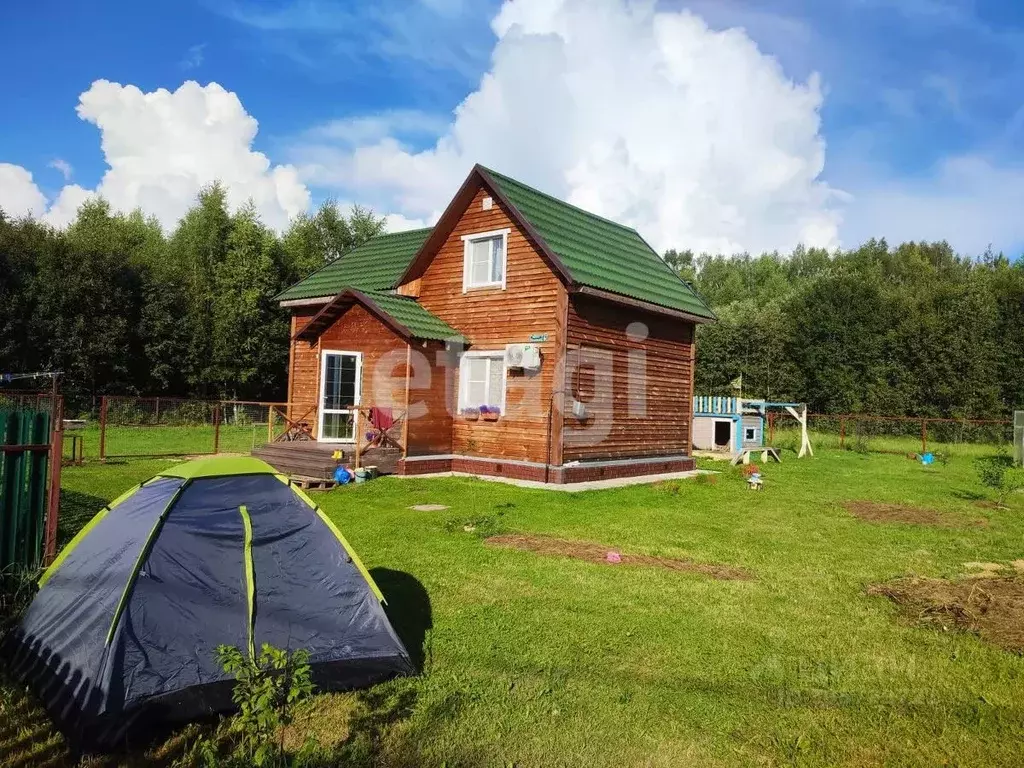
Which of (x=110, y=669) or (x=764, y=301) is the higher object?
(x=764, y=301)

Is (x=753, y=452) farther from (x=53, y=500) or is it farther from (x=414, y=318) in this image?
(x=53, y=500)

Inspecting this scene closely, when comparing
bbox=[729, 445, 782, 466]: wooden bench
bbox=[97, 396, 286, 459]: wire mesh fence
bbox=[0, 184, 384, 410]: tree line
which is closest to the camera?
bbox=[97, 396, 286, 459]: wire mesh fence

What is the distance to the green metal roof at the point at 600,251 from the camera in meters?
14.5

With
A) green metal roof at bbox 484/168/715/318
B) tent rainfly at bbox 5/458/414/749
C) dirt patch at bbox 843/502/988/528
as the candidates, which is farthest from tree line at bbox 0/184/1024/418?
tent rainfly at bbox 5/458/414/749

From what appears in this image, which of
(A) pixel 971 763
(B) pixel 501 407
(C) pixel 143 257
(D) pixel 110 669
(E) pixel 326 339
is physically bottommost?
(A) pixel 971 763

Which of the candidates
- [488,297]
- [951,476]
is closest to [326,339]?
[488,297]

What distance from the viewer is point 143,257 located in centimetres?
3262

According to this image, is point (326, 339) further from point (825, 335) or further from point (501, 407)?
point (825, 335)

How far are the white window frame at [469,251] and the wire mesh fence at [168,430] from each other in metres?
5.56

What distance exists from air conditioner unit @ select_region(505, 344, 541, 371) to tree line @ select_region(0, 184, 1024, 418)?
843 inches

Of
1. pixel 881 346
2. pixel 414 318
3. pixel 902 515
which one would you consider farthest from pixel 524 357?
pixel 881 346

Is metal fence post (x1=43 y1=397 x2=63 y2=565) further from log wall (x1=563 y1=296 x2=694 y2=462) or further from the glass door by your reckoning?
Answer: log wall (x1=563 y1=296 x2=694 y2=462)

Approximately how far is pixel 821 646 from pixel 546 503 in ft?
21.4

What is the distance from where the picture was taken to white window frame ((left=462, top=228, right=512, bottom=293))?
14789 millimetres
